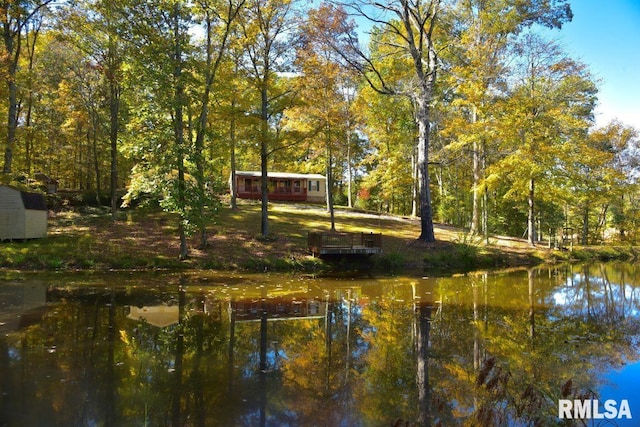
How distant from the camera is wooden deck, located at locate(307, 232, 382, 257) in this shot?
17938 mm

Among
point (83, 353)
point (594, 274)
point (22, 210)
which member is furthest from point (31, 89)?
point (594, 274)

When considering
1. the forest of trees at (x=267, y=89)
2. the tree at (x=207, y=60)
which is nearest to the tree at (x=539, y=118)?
the forest of trees at (x=267, y=89)

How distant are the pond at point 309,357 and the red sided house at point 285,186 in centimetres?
2737

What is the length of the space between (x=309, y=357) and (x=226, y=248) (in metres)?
12.8

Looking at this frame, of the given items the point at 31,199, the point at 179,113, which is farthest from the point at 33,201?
the point at 179,113

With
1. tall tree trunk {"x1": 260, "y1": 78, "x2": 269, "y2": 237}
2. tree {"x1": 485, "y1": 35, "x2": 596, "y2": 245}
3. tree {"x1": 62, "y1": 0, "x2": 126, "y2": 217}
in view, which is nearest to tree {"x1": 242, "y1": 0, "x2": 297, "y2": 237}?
tall tree trunk {"x1": 260, "y1": 78, "x2": 269, "y2": 237}

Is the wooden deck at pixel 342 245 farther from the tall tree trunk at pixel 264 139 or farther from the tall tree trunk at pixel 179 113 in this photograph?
the tall tree trunk at pixel 179 113

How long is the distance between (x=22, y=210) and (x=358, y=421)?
1826 centimetres

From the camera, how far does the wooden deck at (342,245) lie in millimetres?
17938

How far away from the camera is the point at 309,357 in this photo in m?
6.54

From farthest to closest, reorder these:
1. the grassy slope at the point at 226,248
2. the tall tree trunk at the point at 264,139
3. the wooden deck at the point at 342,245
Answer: the tall tree trunk at the point at 264,139 < the wooden deck at the point at 342,245 < the grassy slope at the point at 226,248

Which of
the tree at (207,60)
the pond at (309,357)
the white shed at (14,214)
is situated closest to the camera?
the pond at (309,357)

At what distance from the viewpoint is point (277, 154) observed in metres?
22.3

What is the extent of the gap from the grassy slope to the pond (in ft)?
14.3
